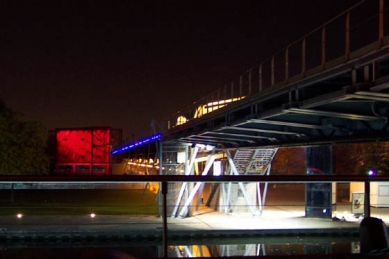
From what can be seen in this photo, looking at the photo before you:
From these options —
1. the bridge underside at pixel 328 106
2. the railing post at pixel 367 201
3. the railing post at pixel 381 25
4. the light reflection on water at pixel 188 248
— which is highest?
the railing post at pixel 381 25

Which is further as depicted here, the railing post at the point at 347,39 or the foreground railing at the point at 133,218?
the railing post at the point at 347,39

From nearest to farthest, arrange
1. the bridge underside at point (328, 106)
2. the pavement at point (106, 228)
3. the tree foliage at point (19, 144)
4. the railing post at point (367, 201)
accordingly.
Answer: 1. the railing post at point (367, 201)
2. the pavement at point (106, 228)
3. the bridge underside at point (328, 106)
4. the tree foliage at point (19, 144)

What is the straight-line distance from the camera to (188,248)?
9.18 m

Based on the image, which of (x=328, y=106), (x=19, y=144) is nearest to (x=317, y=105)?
(x=328, y=106)

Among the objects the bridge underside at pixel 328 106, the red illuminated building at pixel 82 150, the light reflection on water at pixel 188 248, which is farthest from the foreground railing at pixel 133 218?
the red illuminated building at pixel 82 150

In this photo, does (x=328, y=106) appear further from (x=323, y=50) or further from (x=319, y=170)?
(x=319, y=170)

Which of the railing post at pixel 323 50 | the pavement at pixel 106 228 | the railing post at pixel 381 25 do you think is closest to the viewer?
the pavement at pixel 106 228

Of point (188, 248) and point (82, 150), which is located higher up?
point (82, 150)

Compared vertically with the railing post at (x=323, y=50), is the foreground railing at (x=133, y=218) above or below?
below

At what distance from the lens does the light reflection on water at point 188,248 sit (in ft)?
21.8

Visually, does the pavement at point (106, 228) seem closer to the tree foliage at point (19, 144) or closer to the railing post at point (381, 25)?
the railing post at point (381, 25)

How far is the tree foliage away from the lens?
39344 millimetres

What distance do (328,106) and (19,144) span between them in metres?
32.6

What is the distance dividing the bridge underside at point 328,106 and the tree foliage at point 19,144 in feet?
76.4
